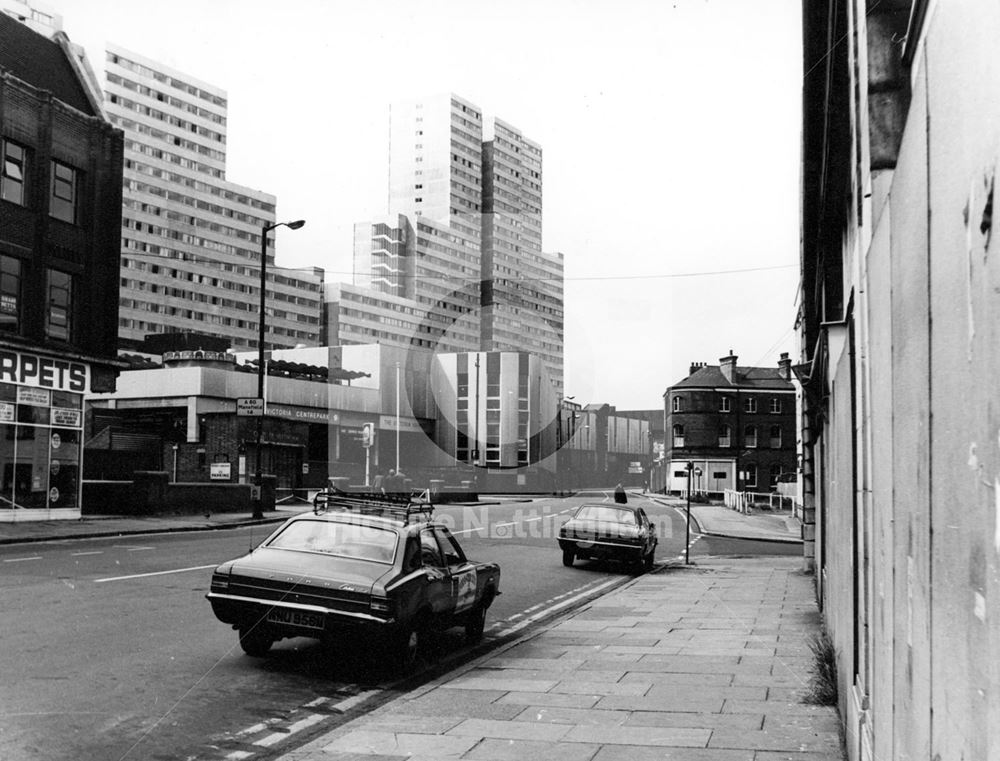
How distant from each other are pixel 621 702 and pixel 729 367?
87.3 m

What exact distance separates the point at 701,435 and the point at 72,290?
68.8 meters

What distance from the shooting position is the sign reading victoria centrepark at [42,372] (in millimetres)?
27594

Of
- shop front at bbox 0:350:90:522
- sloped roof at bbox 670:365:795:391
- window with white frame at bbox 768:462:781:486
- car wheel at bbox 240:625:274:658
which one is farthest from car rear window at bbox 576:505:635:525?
window with white frame at bbox 768:462:781:486

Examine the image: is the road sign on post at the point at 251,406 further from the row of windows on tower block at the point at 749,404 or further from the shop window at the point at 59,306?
the row of windows on tower block at the point at 749,404

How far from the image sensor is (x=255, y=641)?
9625mm

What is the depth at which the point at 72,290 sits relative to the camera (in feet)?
99.7

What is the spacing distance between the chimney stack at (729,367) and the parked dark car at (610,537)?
72.9 m

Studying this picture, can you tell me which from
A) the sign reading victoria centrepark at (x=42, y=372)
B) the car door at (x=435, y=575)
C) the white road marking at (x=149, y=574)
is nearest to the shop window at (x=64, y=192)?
the sign reading victoria centrepark at (x=42, y=372)

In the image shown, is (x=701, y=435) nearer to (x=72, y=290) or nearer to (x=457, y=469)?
(x=457, y=469)

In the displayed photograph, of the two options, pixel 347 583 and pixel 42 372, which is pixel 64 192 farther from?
pixel 347 583

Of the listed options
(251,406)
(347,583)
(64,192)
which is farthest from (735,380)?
(347,583)

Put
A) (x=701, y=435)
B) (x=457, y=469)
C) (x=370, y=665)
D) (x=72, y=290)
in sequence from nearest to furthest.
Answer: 1. (x=370, y=665)
2. (x=72, y=290)
3. (x=457, y=469)
4. (x=701, y=435)

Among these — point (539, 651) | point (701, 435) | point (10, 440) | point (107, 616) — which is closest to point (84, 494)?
point (10, 440)

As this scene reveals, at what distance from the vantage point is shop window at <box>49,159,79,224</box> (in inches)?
1171
